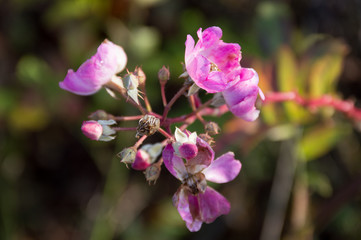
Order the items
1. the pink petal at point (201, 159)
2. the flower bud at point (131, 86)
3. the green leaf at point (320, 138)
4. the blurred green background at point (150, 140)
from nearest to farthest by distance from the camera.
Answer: the pink petal at point (201, 159), the flower bud at point (131, 86), the green leaf at point (320, 138), the blurred green background at point (150, 140)

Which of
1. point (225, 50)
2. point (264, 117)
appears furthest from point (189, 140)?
point (264, 117)

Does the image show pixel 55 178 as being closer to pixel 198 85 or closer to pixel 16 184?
pixel 16 184

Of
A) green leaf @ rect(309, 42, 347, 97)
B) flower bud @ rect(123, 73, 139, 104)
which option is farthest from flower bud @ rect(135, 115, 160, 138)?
green leaf @ rect(309, 42, 347, 97)

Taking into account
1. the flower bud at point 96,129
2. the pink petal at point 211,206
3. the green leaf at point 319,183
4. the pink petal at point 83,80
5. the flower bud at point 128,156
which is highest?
the pink petal at point 83,80

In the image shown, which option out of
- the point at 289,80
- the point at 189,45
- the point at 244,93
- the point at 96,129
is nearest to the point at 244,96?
the point at 244,93

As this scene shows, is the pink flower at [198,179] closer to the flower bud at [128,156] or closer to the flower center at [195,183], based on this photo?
the flower center at [195,183]

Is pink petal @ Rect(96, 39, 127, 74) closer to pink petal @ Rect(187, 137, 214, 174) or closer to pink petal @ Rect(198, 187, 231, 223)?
pink petal @ Rect(187, 137, 214, 174)

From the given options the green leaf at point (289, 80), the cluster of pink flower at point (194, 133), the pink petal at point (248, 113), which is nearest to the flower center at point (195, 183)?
the cluster of pink flower at point (194, 133)
